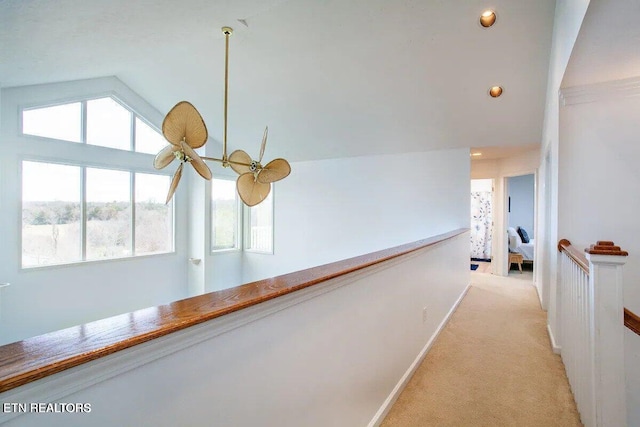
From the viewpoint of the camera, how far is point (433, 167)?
5.34 metres

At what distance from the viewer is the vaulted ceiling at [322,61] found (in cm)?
272

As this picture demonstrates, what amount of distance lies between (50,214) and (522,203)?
10039 millimetres

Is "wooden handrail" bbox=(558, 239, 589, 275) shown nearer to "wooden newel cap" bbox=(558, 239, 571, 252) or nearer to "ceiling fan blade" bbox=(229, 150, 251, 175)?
"wooden newel cap" bbox=(558, 239, 571, 252)

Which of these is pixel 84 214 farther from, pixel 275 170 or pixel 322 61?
pixel 322 61

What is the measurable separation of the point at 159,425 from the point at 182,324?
257mm

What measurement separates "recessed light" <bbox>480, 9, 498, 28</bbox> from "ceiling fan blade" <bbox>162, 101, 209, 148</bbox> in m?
2.83

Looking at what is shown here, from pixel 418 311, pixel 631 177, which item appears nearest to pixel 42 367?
pixel 418 311

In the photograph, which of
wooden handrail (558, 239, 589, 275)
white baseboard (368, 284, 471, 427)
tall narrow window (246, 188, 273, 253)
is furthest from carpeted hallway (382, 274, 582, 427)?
tall narrow window (246, 188, 273, 253)

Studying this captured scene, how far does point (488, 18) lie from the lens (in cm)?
310

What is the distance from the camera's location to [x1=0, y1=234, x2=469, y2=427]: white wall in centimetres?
71

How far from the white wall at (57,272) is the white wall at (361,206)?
2.45 metres

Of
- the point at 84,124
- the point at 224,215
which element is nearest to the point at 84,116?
the point at 84,124

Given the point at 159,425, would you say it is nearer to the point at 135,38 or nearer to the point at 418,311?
the point at 418,311

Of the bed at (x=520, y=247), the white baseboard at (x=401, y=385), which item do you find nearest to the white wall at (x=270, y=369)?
the white baseboard at (x=401, y=385)
